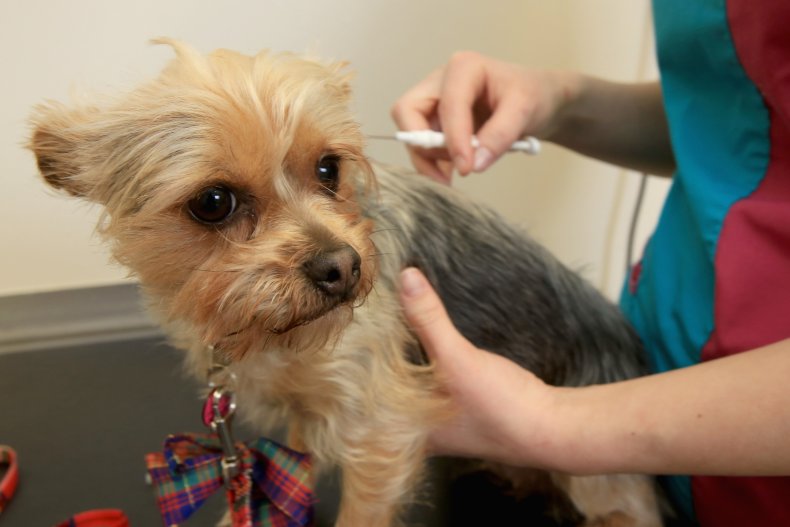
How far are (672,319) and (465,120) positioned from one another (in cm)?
40

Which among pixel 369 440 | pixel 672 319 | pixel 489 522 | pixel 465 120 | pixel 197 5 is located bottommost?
pixel 489 522

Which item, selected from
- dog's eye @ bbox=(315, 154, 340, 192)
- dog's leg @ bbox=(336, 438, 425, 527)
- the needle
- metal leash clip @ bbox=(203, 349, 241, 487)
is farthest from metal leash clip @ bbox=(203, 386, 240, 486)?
the needle

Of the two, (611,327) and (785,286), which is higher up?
(785,286)

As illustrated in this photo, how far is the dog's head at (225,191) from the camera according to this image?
2.02 ft

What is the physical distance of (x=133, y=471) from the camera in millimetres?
952

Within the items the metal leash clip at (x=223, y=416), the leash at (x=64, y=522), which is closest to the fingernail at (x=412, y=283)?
the metal leash clip at (x=223, y=416)

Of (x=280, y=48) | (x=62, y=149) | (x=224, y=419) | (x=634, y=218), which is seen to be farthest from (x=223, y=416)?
(x=634, y=218)

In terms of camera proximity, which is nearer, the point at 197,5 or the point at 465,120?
the point at 465,120

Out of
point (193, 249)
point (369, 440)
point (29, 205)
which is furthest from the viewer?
point (29, 205)

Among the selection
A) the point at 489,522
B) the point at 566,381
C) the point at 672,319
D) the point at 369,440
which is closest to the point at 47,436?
the point at 369,440

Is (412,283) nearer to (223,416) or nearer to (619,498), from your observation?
(223,416)

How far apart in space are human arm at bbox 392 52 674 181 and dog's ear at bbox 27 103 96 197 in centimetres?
44

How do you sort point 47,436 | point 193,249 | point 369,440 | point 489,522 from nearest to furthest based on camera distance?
point 193,249
point 369,440
point 489,522
point 47,436

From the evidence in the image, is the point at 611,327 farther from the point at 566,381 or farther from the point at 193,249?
the point at 193,249
